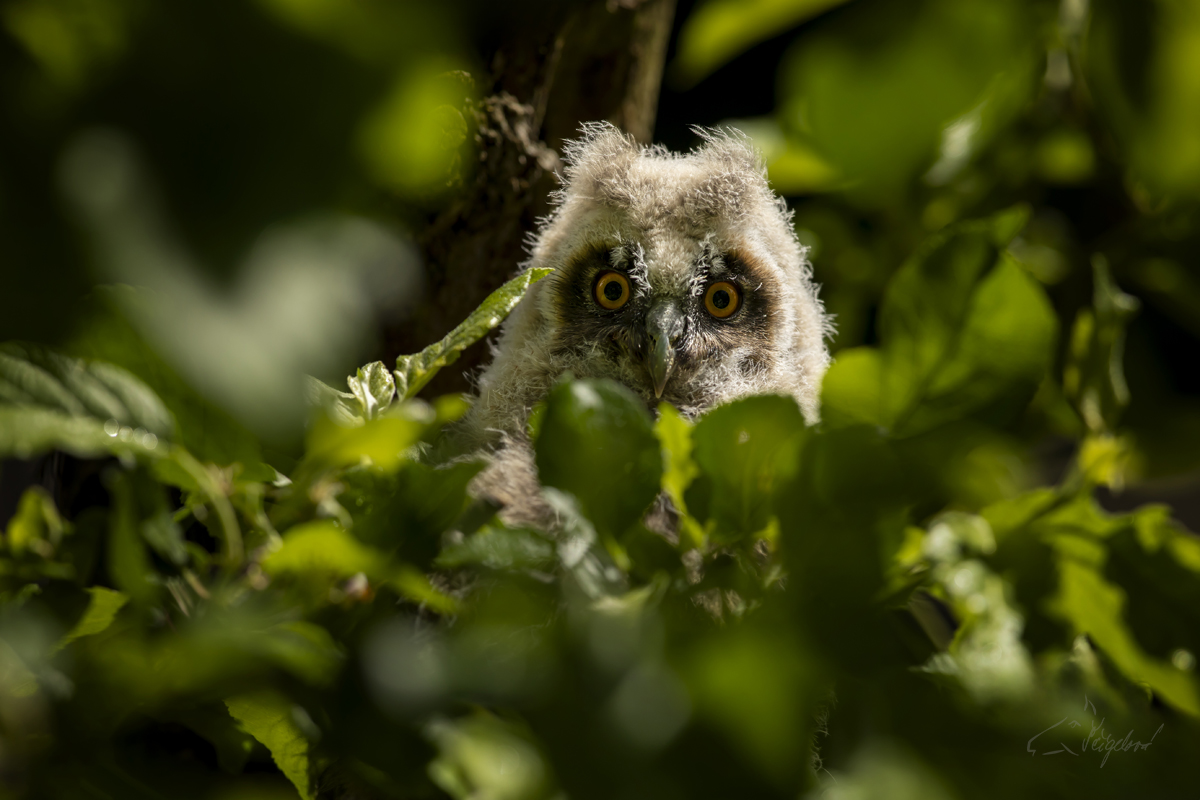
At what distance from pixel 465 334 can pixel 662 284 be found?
92cm

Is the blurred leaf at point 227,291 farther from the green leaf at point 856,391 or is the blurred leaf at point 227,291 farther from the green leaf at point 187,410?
the green leaf at point 856,391

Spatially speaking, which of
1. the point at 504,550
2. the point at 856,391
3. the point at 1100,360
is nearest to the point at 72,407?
the point at 504,550

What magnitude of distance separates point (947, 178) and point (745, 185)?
0.40 meters

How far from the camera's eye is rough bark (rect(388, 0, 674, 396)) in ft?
5.04

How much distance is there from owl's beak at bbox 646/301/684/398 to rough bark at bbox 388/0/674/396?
12.5 inches

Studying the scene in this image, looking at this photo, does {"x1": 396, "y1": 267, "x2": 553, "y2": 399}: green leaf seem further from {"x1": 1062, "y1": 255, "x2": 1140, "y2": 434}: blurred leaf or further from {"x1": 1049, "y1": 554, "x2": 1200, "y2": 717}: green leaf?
{"x1": 1062, "y1": 255, "x2": 1140, "y2": 434}: blurred leaf

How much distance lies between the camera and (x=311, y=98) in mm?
375

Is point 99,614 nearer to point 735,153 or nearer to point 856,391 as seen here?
point 856,391

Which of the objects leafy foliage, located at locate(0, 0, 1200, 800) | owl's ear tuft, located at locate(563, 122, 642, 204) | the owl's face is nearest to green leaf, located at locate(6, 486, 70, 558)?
leafy foliage, located at locate(0, 0, 1200, 800)

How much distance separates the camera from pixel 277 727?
748 millimetres

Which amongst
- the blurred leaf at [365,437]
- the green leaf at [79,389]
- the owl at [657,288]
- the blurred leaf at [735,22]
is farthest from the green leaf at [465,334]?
the owl at [657,288]

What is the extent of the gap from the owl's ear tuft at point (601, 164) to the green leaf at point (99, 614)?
1206mm

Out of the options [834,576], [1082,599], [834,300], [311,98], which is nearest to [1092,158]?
[834,300]

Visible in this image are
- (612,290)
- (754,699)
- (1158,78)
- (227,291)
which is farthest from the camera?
(612,290)
